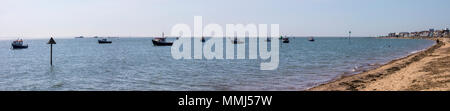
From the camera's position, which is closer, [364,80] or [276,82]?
[364,80]
